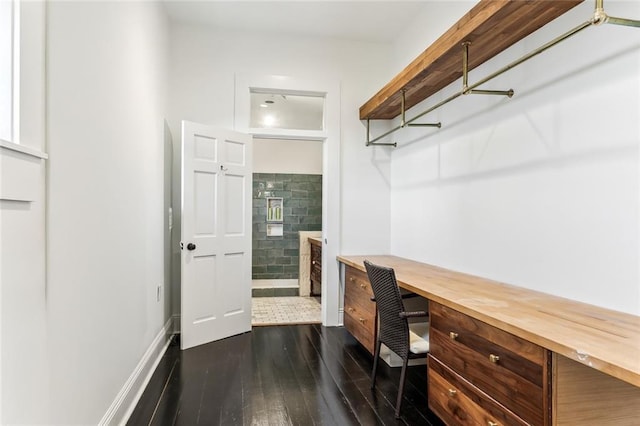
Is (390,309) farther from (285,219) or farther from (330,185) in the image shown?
(285,219)

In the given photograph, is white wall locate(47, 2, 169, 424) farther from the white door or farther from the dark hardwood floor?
the white door

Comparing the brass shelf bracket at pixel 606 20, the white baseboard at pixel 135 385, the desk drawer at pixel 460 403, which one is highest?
the brass shelf bracket at pixel 606 20

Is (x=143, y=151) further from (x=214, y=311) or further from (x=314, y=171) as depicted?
(x=314, y=171)

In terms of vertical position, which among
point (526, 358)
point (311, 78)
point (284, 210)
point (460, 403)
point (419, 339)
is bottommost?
point (460, 403)

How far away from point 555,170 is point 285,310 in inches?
143

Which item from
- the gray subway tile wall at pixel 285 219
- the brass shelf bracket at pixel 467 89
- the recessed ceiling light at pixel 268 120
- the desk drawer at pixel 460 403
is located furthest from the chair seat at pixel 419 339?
the gray subway tile wall at pixel 285 219

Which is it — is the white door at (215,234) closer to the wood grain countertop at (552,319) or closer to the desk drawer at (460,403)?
the wood grain countertop at (552,319)

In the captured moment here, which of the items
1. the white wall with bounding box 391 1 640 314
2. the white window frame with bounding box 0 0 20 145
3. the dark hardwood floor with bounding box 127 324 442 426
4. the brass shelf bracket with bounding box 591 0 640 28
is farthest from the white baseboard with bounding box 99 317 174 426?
the brass shelf bracket with bounding box 591 0 640 28

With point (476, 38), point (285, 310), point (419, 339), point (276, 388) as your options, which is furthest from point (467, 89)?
point (285, 310)

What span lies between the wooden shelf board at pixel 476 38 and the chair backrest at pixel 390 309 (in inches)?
55.3

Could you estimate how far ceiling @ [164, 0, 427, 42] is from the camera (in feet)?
10.8

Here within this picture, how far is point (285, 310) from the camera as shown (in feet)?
15.6

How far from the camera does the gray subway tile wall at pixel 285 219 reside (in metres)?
6.19

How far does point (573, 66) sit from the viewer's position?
1.81m
